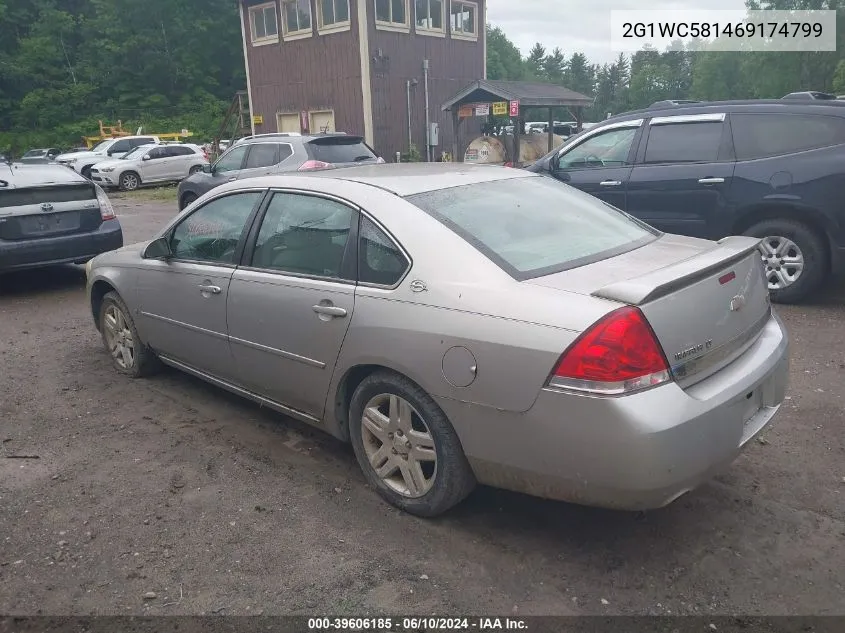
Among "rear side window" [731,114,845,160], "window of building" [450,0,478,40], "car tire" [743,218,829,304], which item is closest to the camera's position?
"rear side window" [731,114,845,160]

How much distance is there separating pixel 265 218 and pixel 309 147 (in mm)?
8231

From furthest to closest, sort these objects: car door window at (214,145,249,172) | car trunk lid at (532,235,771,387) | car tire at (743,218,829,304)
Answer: car door window at (214,145,249,172)
car tire at (743,218,829,304)
car trunk lid at (532,235,771,387)

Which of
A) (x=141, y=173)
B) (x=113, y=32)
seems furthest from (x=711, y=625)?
(x=113, y=32)

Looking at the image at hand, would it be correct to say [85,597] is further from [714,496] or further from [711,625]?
[714,496]

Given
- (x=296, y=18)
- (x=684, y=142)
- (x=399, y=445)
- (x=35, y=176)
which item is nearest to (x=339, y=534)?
(x=399, y=445)

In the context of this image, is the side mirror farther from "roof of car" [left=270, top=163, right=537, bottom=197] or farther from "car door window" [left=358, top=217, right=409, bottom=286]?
"car door window" [left=358, top=217, right=409, bottom=286]

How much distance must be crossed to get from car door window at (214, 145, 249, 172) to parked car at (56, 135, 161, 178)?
13898 millimetres

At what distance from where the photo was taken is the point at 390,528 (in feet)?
10.3

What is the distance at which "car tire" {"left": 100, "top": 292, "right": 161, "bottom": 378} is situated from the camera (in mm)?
4973

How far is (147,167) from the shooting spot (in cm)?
2320

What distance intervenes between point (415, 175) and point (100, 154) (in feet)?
85.9

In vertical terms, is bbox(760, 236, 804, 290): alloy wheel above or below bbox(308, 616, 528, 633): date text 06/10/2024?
above

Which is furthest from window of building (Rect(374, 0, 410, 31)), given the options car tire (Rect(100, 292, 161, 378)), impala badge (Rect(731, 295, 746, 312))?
impala badge (Rect(731, 295, 746, 312))

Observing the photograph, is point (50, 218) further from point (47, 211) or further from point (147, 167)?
point (147, 167)
